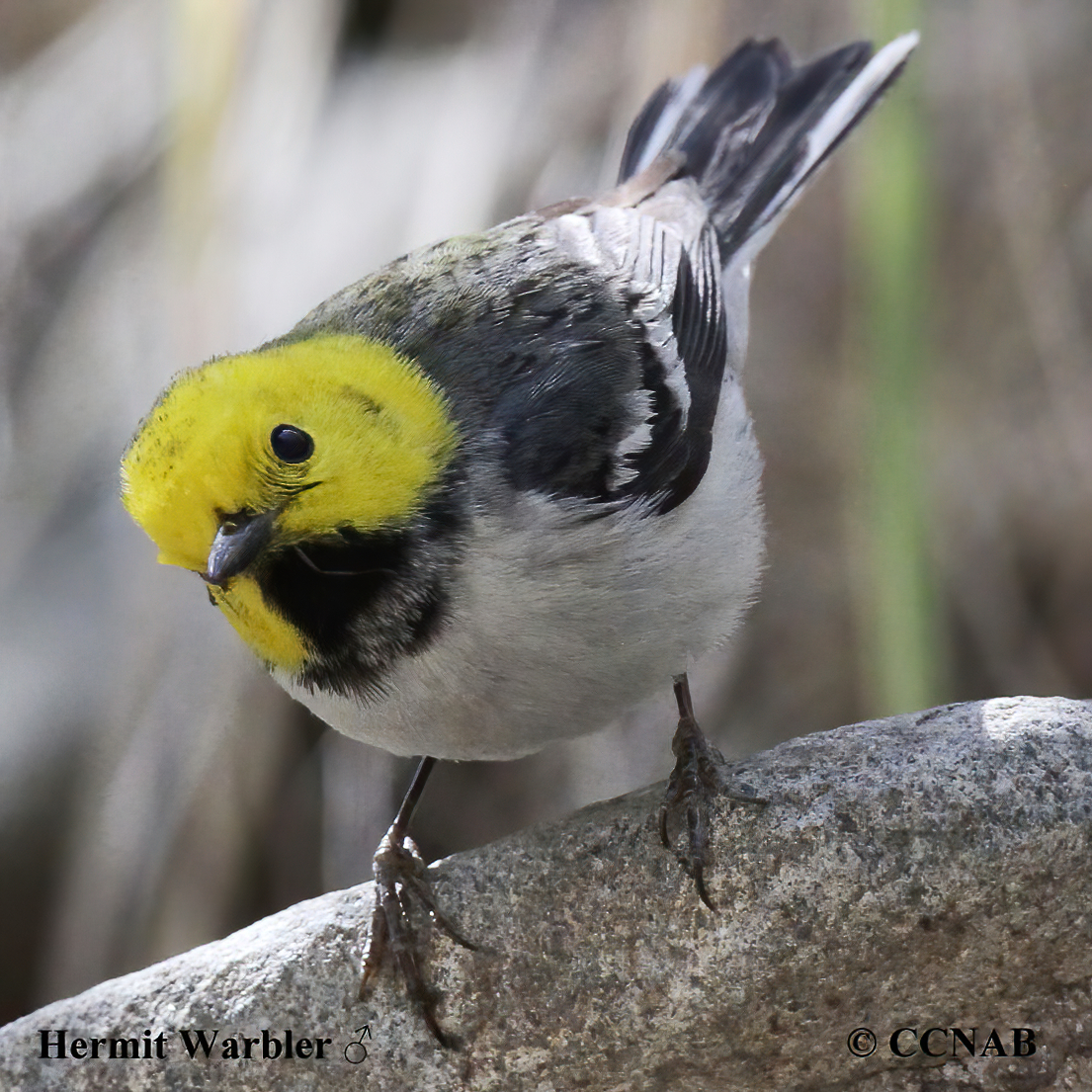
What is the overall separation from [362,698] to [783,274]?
231cm

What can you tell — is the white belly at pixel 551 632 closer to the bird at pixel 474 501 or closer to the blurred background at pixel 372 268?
the bird at pixel 474 501

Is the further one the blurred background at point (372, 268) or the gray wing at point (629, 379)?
the blurred background at point (372, 268)

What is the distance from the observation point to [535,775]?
325 cm

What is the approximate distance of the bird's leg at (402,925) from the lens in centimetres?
173

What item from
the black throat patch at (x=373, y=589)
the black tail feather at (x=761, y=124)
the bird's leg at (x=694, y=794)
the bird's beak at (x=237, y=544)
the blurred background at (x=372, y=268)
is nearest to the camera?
the bird's beak at (x=237, y=544)

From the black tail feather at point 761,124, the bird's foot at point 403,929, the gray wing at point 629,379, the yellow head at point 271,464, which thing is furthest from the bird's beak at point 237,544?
the black tail feather at point 761,124

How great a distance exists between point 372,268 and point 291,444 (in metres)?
1.51

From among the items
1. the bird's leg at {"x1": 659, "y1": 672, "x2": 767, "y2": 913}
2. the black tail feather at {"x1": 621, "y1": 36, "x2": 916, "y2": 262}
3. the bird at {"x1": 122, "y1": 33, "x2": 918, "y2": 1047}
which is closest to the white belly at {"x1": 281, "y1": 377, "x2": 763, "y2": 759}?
the bird at {"x1": 122, "y1": 33, "x2": 918, "y2": 1047}

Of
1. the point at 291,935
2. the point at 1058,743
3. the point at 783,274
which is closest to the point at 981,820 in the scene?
the point at 1058,743

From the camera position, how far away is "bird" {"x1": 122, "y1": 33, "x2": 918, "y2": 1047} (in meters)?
1.52

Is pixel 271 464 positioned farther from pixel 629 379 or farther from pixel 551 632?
pixel 629 379

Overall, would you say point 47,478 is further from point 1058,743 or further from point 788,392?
point 1058,743

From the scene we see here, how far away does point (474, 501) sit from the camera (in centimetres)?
165

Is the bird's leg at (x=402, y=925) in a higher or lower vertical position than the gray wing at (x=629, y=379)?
lower
